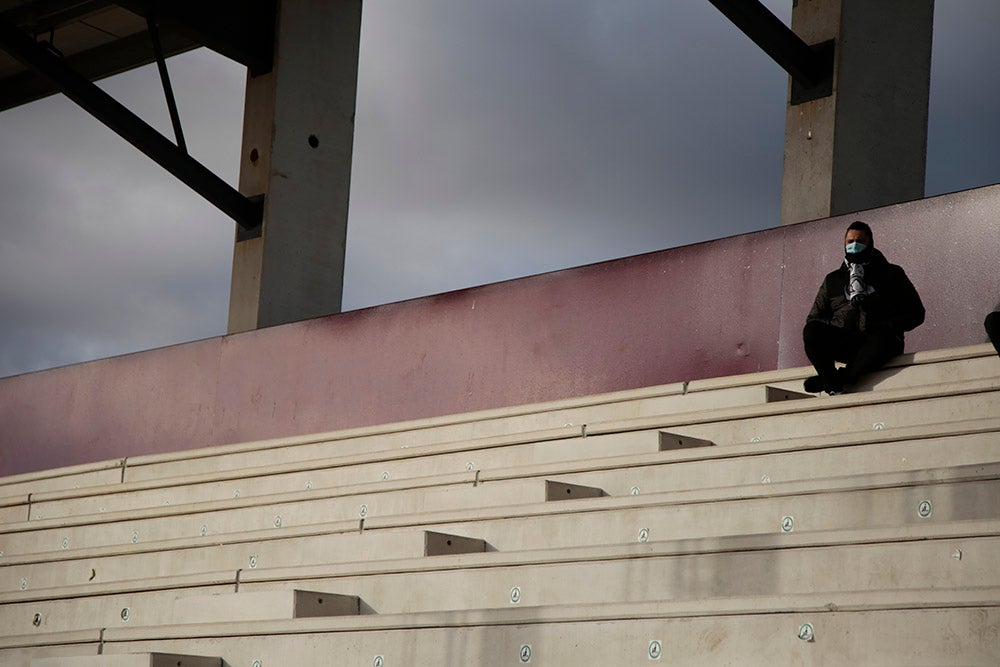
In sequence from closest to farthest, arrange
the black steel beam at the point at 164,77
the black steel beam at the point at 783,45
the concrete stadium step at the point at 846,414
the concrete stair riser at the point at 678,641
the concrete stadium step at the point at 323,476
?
the concrete stair riser at the point at 678,641, the concrete stadium step at the point at 846,414, the concrete stadium step at the point at 323,476, the black steel beam at the point at 783,45, the black steel beam at the point at 164,77

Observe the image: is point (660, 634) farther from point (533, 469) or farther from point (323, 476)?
point (323, 476)

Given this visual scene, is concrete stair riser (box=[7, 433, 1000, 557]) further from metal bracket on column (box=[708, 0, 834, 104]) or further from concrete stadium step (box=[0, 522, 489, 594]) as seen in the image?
metal bracket on column (box=[708, 0, 834, 104])

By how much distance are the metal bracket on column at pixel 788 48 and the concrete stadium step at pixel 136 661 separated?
450 centimetres

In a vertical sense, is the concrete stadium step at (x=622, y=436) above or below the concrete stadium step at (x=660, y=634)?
above

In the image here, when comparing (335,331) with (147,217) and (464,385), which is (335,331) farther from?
(147,217)

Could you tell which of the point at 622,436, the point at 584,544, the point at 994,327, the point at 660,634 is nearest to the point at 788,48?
the point at 622,436

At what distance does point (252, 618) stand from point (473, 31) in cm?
1303

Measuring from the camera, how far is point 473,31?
1689 cm

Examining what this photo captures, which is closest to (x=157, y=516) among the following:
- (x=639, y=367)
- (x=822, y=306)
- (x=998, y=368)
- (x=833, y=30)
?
(x=639, y=367)

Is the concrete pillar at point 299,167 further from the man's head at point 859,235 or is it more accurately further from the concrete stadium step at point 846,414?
the man's head at point 859,235

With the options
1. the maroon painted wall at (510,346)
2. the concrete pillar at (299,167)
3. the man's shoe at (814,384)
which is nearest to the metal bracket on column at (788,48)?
the maroon painted wall at (510,346)

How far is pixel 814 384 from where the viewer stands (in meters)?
5.28

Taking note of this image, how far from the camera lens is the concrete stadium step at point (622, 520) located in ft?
12.7

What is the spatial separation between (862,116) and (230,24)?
4487 millimetres
